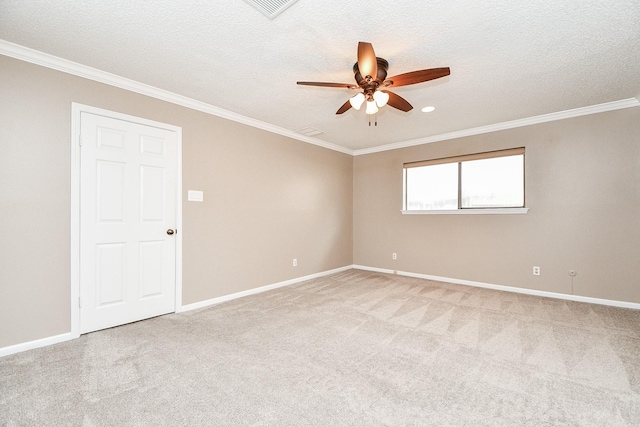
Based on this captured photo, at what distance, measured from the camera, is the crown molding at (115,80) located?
229 cm

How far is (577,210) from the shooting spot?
144 inches

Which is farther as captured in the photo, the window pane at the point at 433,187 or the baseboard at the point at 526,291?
the window pane at the point at 433,187

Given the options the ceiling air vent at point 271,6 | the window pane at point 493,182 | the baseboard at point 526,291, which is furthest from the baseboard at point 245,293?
the ceiling air vent at point 271,6

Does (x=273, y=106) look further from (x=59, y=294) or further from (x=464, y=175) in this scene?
(x=464, y=175)

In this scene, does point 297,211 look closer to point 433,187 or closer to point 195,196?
point 195,196

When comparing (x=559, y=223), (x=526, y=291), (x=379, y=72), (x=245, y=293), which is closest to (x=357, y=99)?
(x=379, y=72)

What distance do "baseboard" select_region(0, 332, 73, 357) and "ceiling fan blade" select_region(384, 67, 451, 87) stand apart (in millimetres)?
3647

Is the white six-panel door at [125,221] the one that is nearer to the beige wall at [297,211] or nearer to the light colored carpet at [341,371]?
the beige wall at [297,211]

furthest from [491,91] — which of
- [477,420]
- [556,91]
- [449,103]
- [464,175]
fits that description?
[477,420]

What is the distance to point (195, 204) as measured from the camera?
3.43 metres

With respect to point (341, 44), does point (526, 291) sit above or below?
below

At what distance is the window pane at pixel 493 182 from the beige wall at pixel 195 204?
89.7 inches

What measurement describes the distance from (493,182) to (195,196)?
4455 millimetres

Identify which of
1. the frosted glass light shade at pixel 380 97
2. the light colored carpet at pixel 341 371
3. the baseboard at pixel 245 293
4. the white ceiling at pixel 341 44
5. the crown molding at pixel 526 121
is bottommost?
the light colored carpet at pixel 341 371
